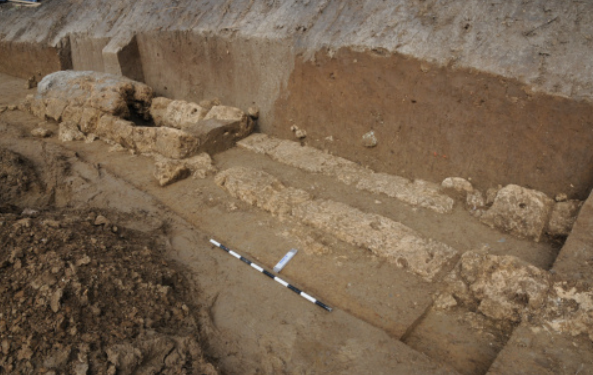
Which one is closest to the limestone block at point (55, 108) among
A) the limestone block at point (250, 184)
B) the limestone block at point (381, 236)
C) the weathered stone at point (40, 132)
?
the weathered stone at point (40, 132)

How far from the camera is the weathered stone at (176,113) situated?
5.67m

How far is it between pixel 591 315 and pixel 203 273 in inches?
97.1

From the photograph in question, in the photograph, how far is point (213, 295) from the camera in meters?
2.97

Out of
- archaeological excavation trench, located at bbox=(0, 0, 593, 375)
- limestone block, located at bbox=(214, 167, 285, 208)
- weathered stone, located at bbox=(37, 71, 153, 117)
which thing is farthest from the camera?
weathered stone, located at bbox=(37, 71, 153, 117)

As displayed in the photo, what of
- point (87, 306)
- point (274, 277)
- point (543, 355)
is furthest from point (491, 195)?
point (87, 306)

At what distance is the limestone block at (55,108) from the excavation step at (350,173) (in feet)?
8.81

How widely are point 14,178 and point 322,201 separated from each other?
316cm

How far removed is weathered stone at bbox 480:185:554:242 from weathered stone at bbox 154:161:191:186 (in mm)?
2972

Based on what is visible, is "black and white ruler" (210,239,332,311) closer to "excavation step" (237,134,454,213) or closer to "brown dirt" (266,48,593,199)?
"excavation step" (237,134,454,213)

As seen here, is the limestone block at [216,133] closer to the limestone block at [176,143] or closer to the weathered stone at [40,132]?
the limestone block at [176,143]

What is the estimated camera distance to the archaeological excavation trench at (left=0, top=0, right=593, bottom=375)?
243 cm

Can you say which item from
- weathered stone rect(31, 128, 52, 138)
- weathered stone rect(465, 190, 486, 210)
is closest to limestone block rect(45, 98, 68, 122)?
weathered stone rect(31, 128, 52, 138)

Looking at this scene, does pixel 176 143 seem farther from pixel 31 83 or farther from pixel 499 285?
pixel 31 83

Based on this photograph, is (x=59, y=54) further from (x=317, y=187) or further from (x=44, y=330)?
(x=44, y=330)
